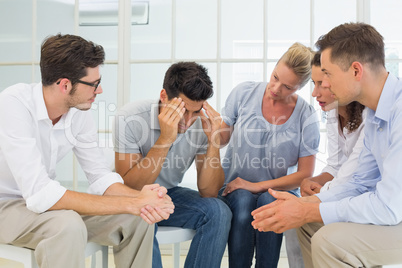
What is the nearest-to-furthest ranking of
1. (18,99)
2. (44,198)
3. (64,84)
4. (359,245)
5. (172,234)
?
(359,245) → (44,198) → (18,99) → (64,84) → (172,234)

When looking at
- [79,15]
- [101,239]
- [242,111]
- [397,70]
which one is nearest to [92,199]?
[101,239]

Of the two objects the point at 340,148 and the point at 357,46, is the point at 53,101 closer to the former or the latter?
the point at 357,46

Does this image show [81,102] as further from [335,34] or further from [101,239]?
[335,34]

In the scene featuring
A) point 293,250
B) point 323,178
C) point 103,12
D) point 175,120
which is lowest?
point 293,250

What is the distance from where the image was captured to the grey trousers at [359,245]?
4.88 feet

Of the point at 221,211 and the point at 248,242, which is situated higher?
the point at 221,211

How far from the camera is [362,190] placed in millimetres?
1862

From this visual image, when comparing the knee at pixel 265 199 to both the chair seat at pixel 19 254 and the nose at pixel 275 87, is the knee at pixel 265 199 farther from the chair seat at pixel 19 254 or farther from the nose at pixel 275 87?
the chair seat at pixel 19 254

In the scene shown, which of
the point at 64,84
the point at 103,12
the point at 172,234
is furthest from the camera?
the point at 103,12

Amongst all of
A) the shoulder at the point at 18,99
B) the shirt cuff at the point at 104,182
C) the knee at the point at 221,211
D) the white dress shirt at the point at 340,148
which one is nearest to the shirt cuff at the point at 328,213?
the white dress shirt at the point at 340,148

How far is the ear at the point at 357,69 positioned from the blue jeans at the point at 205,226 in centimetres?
78

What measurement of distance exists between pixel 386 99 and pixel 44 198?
1.27m

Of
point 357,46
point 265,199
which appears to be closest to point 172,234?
point 265,199

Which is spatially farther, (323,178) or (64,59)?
(323,178)
